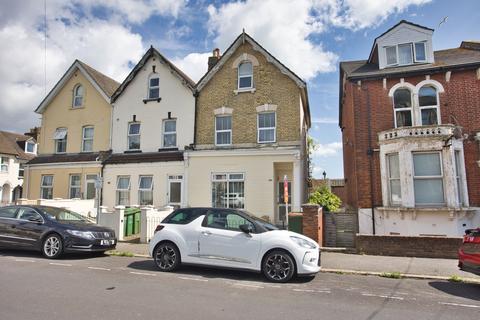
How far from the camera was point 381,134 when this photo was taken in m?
13.5

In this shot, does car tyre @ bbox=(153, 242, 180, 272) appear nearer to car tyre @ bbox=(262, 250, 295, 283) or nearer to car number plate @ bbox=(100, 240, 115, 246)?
car tyre @ bbox=(262, 250, 295, 283)

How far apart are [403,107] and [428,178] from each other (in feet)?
10.7

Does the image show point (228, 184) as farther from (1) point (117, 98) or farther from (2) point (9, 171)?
(2) point (9, 171)

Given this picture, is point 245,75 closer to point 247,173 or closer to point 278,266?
point 247,173

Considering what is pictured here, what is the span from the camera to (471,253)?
6.78m

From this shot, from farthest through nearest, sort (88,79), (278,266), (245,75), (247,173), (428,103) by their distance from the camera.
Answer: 1. (88,79)
2. (245,75)
3. (247,173)
4. (428,103)
5. (278,266)

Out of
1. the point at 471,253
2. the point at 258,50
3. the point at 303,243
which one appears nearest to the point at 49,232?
the point at 303,243

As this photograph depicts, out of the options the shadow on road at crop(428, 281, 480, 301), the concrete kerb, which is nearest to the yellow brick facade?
the concrete kerb

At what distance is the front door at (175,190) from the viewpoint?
16747mm

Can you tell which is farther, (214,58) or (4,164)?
(4,164)

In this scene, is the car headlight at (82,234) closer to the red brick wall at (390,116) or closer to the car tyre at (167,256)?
the car tyre at (167,256)

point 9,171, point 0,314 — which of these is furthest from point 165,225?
point 9,171

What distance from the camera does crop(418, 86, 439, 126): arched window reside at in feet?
44.7

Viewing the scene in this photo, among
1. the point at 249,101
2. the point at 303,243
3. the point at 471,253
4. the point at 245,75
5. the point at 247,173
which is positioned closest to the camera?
the point at 471,253
